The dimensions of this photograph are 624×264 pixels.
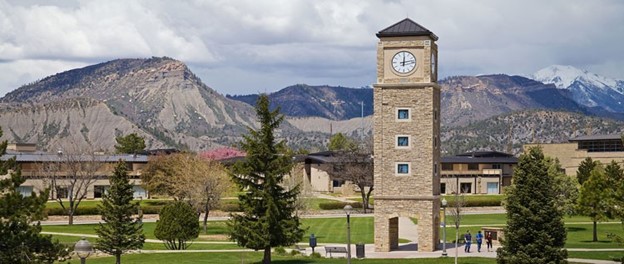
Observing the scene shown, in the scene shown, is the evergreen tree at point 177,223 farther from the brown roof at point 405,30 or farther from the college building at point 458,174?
the college building at point 458,174

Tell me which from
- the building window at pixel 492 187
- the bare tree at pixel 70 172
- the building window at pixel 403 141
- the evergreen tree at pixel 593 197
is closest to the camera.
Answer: the building window at pixel 403 141

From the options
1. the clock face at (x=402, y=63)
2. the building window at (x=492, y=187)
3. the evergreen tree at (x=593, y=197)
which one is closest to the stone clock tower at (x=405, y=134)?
the clock face at (x=402, y=63)

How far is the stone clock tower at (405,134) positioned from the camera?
192ft

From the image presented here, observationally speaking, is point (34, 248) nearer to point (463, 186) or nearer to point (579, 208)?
point (579, 208)

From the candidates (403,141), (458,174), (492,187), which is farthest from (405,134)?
(492,187)

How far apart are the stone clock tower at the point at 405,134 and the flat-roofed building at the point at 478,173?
79.7m

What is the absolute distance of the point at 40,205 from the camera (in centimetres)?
3681

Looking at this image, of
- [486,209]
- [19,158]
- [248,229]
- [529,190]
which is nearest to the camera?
[529,190]

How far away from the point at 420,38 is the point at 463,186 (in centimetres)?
8394

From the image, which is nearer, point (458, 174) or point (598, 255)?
point (598, 255)

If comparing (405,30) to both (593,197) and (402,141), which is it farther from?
(593,197)

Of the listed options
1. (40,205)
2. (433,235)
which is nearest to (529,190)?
(433,235)

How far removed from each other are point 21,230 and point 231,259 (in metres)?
21.3

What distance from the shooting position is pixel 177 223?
61906mm
